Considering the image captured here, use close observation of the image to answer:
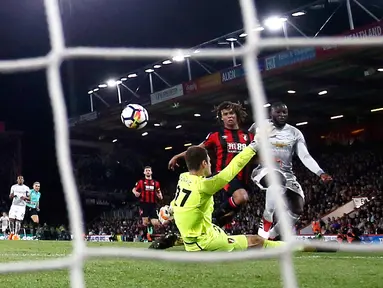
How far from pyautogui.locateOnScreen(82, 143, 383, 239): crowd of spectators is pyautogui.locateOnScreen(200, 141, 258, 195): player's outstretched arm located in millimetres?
8672

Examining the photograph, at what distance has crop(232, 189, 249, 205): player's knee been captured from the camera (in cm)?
518

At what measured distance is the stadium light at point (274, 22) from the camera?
39.4ft

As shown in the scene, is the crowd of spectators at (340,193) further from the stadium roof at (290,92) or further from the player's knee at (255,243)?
the player's knee at (255,243)

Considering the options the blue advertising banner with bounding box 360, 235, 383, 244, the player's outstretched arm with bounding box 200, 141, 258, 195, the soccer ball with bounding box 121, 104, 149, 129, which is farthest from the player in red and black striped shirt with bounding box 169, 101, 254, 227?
the blue advertising banner with bounding box 360, 235, 383, 244

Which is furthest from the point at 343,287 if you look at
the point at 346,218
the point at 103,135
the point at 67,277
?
the point at 103,135

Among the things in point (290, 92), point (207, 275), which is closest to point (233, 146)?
point (207, 275)

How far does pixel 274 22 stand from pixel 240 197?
25.2ft

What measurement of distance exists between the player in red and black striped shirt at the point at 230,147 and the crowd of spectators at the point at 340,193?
7.18 m

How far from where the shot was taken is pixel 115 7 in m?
17.8

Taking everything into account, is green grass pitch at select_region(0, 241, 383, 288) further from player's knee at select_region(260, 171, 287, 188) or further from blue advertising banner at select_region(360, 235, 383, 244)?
blue advertising banner at select_region(360, 235, 383, 244)

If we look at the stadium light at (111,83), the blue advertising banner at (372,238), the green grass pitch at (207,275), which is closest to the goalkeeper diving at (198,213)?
the green grass pitch at (207,275)

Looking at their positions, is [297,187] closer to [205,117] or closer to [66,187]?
[66,187]

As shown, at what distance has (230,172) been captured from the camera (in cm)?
356

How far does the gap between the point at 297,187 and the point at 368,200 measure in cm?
926
